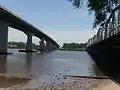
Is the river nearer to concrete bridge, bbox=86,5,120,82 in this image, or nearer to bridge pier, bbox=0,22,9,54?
concrete bridge, bbox=86,5,120,82

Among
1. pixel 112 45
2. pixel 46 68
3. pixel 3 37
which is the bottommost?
pixel 46 68

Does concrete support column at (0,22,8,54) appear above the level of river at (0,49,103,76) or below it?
above

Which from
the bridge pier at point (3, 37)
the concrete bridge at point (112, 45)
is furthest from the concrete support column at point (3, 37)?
the concrete bridge at point (112, 45)

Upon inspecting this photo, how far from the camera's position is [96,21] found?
73.3ft

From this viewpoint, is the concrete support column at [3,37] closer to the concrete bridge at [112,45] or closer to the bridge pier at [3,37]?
the bridge pier at [3,37]

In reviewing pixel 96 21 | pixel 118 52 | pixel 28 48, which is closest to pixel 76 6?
pixel 96 21

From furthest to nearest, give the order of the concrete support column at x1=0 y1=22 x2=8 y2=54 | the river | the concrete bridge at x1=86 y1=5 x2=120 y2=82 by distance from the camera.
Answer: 1. the concrete support column at x1=0 y1=22 x2=8 y2=54
2. the river
3. the concrete bridge at x1=86 y1=5 x2=120 y2=82

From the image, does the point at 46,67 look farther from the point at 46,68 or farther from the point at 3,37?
the point at 3,37

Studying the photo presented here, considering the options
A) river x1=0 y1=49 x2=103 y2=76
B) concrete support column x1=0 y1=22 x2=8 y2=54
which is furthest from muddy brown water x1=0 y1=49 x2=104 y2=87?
concrete support column x1=0 y1=22 x2=8 y2=54

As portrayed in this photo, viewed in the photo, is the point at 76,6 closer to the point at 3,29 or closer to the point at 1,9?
the point at 1,9

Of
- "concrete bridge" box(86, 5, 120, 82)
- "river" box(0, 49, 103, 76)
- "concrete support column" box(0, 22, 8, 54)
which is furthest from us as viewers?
"concrete support column" box(0, 22, 8, 54)

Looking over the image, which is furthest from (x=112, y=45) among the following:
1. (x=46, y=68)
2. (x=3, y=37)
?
(x=3, y=37)

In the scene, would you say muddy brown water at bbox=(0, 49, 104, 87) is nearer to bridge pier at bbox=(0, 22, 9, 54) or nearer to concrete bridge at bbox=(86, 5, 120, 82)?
concrete bridge at bbox=(86, 5, 120, 82)

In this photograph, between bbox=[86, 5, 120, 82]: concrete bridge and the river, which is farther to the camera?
the river
